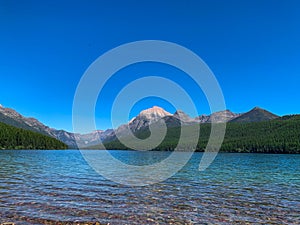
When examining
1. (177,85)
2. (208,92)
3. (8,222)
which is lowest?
(8,222)

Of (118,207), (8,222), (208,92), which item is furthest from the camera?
(208,92)

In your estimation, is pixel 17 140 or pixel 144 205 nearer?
pixel 144 205

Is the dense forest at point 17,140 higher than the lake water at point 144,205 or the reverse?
higher

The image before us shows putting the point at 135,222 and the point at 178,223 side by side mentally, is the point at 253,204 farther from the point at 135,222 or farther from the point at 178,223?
the point at 135,222

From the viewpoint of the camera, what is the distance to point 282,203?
21156 mm

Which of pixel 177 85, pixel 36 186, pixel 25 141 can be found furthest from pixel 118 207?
pixel 25 141

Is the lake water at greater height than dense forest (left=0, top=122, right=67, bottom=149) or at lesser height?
lesser

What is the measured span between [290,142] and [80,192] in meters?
201

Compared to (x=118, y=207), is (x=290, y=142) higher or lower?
higher

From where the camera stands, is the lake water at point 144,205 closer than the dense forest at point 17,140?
Yes

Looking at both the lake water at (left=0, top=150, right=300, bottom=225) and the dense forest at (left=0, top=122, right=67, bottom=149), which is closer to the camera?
the lake water at (left=0, top=150, right=300, bottom=225)

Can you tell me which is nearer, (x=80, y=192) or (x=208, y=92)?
(x=80, y=192)

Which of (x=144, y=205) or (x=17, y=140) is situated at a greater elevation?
(x=17, y=140)

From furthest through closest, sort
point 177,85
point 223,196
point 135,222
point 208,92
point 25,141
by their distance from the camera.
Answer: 1. point 25,141
2. point 177,85
3. point 208,92
4. point 223,196
5. point 135,222
